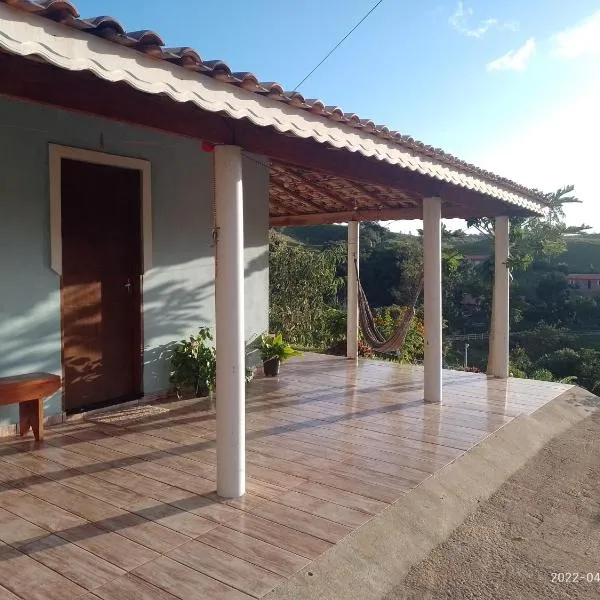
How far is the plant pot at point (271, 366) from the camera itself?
624 cm

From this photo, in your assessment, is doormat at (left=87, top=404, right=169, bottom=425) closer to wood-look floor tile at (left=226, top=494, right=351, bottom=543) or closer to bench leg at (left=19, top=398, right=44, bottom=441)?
bench leg at (left=19, top=398, right=44, bottom=441)

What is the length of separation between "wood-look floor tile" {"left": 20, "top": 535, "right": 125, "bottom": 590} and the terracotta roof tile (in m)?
1.95

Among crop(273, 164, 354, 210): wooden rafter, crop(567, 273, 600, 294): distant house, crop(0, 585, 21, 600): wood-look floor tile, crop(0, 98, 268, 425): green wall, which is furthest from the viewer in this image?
crop(567, 273, 600, 294): distant house

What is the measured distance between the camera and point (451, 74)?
279 inches

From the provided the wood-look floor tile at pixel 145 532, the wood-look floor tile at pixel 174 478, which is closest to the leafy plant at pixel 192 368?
the wood-look floor tile at pixel 174 478

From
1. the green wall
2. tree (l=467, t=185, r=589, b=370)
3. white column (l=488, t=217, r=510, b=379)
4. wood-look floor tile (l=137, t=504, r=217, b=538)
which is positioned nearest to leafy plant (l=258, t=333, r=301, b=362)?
the green wall

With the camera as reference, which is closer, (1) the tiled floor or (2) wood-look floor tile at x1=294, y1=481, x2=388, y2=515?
(1) the tiled floor

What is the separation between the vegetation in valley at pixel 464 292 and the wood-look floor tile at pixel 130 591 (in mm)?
5392

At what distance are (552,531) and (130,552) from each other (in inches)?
79.7

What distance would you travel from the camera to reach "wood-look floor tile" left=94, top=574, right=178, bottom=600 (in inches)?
81.0

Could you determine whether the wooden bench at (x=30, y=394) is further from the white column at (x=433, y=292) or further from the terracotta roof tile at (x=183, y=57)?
the white column at (x=433, y=292)

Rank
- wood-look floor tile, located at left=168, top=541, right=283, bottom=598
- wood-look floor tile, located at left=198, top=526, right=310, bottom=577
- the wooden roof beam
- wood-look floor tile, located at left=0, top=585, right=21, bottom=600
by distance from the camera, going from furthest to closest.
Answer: the wooden roof beam, wood-look floor tile, located at left=198, top=526, right=310, bottom=577, wood-look floor tile, located at left=168, top=541, right=283, bottom=598, wood-look floor tile, located at left=0, top=585, right=21, bottom=600

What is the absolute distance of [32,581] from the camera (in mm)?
2146

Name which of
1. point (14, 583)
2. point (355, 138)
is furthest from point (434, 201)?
point (14, 583)
